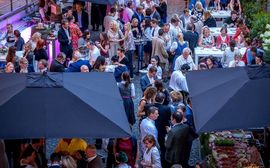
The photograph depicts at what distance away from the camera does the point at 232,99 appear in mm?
8938

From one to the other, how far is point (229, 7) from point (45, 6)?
646cm

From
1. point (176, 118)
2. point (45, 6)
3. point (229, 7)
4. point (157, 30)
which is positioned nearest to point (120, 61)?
point (157, 30)

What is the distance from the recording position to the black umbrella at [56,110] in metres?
8.30

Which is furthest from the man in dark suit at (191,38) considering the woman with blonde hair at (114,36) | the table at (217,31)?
the woman with blonde hair at (114,36)

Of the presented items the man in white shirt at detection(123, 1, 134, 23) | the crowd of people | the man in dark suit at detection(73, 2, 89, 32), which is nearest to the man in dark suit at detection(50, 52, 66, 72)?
the crowd of people

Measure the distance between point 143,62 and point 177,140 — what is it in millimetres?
7510

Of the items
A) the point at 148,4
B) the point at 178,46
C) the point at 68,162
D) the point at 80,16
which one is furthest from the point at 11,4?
the point at 68,162

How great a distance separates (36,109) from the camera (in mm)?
8516

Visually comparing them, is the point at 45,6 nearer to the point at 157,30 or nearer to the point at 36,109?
the point at 157,30

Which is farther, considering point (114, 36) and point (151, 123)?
point (114, 36)

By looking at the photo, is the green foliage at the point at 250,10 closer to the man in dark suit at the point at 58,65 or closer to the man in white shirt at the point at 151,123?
the man in dark suit at the point at 58,65

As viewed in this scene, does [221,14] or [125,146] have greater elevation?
[221,14]

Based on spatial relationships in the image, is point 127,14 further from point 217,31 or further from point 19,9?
point 19,9

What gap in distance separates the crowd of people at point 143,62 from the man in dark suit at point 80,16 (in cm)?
3
